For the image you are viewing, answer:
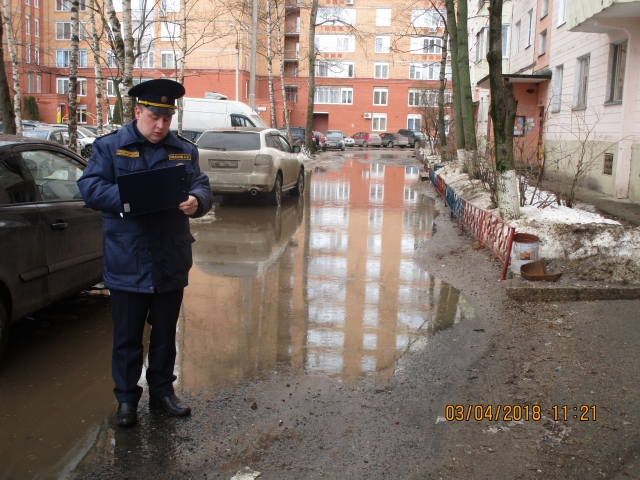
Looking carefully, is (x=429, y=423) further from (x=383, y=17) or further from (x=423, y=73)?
(x=423, y=73)

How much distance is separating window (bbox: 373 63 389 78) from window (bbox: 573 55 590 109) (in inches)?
1748

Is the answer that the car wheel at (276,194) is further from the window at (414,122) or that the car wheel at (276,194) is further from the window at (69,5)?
the window at (414,122)

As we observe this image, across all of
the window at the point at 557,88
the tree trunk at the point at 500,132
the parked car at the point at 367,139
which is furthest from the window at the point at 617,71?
the parked car at the point at 367,139

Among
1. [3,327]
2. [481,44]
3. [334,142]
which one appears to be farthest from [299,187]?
[334,142]

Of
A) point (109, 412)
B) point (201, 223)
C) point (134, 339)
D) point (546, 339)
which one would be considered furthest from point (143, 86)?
point (201, 223)

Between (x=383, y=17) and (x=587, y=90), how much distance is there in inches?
1796

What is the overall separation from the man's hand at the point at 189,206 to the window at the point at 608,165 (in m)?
13.5

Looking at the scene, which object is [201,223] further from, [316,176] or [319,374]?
[316,176]

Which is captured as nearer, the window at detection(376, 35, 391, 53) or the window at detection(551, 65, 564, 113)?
the window at detection(551, 65, 564, 113)

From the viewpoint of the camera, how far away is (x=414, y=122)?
205ft

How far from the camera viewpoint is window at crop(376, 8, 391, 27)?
59531 millimetres

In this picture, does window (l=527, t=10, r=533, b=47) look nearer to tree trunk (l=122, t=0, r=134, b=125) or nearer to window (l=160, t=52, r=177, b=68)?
tree trunk (l=122, t=0, r=134, b=125)

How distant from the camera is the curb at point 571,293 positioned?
6.25 m

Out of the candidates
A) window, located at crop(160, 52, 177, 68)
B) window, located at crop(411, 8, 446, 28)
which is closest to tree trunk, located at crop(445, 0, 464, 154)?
window, located at crop(411, 8, 446, 28)
